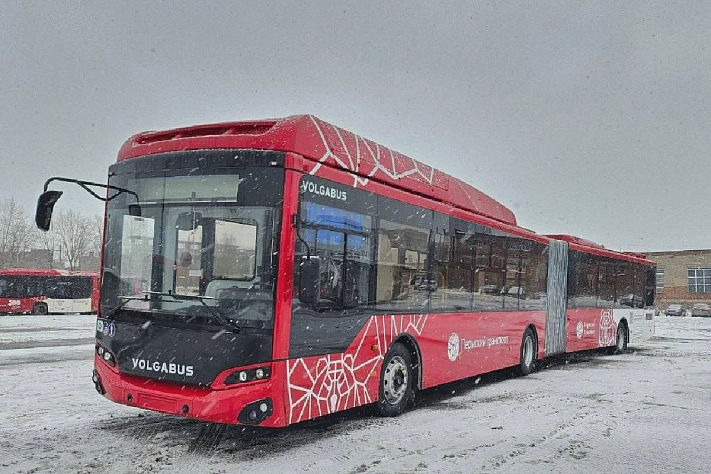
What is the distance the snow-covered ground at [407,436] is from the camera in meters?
6.30

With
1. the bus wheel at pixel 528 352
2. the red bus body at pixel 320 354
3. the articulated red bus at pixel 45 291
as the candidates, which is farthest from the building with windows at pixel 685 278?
the red bus body at pixel 320 354

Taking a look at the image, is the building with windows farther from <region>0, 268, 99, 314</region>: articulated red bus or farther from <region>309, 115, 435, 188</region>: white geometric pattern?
<region>309, 115, 435, 188</region>: white geometric pattern

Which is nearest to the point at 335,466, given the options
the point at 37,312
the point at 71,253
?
the point at 37,312

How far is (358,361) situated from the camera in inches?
306

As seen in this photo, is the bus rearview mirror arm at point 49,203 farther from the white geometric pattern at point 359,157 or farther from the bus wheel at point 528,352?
the bus wheel at point 528,352

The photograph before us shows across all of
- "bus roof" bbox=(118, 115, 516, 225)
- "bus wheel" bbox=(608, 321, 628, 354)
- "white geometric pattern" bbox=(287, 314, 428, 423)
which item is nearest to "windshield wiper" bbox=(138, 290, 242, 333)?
"white geometric pattern" bbox=(287, 314, 428, 423)

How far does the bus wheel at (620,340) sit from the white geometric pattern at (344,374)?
1237 cm

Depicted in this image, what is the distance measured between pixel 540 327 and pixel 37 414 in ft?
33.0

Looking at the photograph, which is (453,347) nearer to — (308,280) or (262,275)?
(308,280)

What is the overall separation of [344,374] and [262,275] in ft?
5.83

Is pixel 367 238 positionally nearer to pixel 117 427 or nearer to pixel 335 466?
pixel 335 466

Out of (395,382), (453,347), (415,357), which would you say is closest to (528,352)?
(453,347)

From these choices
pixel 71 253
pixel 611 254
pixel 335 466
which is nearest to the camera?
pixel 335 466

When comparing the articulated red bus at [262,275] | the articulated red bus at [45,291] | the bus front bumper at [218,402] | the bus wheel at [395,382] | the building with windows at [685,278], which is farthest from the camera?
the building with windows at [685,278]
